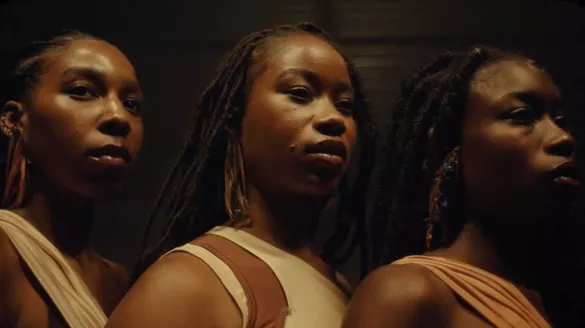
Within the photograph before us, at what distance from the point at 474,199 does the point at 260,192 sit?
1.20 feet

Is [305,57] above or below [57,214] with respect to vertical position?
above

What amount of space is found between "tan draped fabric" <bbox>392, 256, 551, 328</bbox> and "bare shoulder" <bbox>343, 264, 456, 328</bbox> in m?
0.03

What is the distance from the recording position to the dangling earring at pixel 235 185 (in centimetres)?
147

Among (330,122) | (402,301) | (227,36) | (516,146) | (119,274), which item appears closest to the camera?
(402,301)

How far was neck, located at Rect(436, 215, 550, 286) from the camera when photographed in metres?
1.38

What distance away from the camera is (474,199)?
54.2 inches

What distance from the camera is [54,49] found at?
1.57m

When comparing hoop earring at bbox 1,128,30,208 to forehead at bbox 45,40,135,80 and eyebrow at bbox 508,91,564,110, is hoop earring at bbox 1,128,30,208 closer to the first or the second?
forehead at bbox 45,40,135,80

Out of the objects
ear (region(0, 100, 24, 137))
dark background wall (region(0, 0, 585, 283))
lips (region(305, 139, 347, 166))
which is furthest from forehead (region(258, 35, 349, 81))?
ear (region(0, 100, 24, 137))

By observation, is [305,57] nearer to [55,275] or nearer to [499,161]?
[499,161]

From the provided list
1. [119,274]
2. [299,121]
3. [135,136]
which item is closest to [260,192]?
[299,121]

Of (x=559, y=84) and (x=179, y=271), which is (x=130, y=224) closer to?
(x=179, y=271)

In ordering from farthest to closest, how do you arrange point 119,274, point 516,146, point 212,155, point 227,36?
point 227,36, point 119,274, point 212,155, point 516,146

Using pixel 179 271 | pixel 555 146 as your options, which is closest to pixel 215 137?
pixel 179 271
